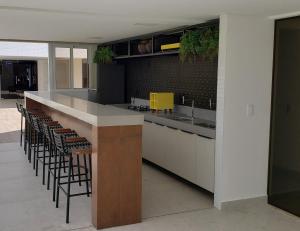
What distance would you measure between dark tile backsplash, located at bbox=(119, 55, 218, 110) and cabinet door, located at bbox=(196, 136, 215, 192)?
1012 mm

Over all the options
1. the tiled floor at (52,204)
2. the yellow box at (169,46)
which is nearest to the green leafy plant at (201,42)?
the yellow box at (169,46)

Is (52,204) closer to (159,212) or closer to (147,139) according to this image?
(159,212)

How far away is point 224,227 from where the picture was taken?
12.1ft

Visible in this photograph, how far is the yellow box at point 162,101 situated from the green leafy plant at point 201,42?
45.7 inches

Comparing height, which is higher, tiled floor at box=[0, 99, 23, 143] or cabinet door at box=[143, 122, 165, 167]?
cabinet door at box=[143, 122, 165, 167]

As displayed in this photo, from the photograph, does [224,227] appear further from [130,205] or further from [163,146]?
[163,146]

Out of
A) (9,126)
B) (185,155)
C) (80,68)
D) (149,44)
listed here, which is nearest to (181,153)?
(185,155)

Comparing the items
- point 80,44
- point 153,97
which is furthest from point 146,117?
point 80,44

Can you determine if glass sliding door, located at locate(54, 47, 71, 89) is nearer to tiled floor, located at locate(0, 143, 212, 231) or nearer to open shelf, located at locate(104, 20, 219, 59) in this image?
open shelf, located at locate(104, 20, 219, 59)

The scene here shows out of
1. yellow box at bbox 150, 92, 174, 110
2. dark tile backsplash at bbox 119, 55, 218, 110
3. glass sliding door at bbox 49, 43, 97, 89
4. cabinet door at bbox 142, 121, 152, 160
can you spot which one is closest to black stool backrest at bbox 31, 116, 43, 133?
cabinet door at bbox 142, 121, 152, 160

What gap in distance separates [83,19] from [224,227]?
2829mm

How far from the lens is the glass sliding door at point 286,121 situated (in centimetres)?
393

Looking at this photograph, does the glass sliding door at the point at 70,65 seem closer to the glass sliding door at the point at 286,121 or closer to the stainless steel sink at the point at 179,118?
the stainless steel sink at the point at 179,118

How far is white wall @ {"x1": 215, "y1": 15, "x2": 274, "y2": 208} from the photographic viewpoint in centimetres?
399
